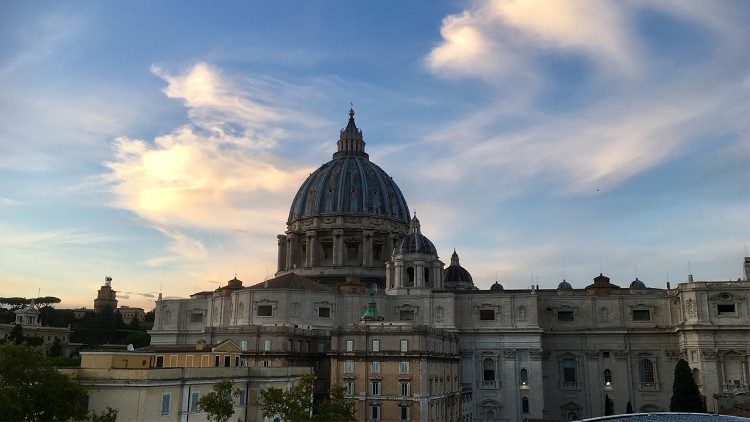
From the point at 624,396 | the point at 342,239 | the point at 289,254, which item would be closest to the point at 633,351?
the point at 624,396

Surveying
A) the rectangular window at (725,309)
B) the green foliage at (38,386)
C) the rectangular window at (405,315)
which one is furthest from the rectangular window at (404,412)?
the rectangular window at (725,309)

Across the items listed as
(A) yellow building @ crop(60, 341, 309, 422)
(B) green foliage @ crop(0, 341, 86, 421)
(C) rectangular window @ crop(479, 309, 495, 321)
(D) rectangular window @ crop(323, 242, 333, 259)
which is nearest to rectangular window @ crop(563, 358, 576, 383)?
(C) rectangular window @ crop(479, 309, 495, 321)

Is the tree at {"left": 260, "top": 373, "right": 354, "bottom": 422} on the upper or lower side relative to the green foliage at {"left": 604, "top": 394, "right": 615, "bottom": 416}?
upper

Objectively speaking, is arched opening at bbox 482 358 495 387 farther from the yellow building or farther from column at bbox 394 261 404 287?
the yellow building

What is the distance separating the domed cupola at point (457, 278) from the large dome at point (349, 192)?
11658mm

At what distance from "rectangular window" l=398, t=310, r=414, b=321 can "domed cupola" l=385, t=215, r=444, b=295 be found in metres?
2.27

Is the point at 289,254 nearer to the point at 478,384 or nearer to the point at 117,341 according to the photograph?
the point at 478,384

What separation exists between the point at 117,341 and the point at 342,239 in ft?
203

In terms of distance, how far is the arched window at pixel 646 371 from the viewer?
257 ft

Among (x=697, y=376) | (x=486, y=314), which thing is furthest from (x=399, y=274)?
(x=697, y=376)

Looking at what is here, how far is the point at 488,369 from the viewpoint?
77.4 metres

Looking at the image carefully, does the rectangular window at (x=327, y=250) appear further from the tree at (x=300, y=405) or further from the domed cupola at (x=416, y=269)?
the tree at (x=300, y=405)

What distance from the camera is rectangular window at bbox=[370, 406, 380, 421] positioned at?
60.0 metres

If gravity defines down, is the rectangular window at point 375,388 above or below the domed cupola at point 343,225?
below
